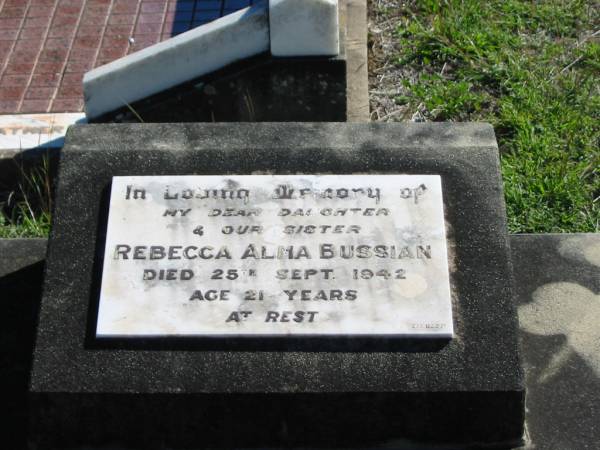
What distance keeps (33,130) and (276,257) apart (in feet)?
7.50

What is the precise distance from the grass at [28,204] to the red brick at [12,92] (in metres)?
0.71

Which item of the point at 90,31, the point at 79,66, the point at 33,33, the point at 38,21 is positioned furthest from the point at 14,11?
the point at 79,66

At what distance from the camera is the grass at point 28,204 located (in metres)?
4.18

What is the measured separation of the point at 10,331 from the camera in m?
3.36

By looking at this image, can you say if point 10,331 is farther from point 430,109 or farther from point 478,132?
point 430,109

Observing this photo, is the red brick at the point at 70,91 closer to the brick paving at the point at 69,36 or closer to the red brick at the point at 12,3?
the brick paving at the point at 69,36

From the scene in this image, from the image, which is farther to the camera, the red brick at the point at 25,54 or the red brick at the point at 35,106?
the red brick at the point at 25,54

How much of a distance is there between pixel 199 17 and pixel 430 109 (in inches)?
63.7

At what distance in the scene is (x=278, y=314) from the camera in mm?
2809

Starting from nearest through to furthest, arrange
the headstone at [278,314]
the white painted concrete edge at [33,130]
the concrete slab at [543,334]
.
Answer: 1. the headstone at [278,314]
2. the concrete slab at [543,334]
3. the white painted concrete edge at [33,130]

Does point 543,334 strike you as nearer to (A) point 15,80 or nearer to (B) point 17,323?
(B) point 17,323

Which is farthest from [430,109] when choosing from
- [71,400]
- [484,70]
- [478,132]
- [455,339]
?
[71,400]

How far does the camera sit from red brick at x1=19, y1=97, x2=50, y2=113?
490 cm

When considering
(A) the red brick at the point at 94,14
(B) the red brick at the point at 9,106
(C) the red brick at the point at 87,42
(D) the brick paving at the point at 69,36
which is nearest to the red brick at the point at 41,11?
(D) the brick paving at the point at 69,36
